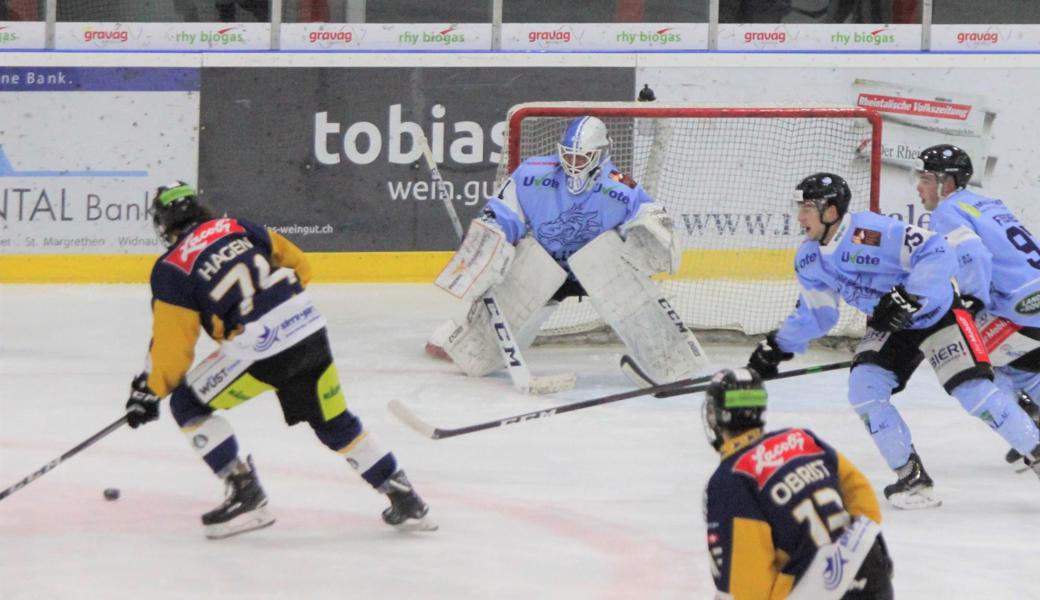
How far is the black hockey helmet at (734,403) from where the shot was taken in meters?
3.04

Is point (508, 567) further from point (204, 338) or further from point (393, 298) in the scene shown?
point (393, 298)

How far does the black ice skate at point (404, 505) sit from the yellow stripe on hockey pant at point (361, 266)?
379cm

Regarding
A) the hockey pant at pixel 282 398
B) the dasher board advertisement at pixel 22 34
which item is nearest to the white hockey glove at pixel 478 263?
the hockey pant at pixel 282 398

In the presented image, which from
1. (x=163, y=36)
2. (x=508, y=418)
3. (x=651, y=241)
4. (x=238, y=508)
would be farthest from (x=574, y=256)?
(x=163, y=36)

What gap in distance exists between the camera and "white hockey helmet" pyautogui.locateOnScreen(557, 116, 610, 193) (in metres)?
6.79

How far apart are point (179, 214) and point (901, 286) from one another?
209 cm

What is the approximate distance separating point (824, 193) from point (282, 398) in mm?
1697

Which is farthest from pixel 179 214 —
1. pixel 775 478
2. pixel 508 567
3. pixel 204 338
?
pixel 204 338

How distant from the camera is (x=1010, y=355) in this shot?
18.0 feet

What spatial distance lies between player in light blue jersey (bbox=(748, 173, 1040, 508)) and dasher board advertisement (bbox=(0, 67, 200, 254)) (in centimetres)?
454

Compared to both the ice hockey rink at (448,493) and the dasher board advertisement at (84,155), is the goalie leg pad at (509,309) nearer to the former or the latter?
the ice hockey rink at (448,493)

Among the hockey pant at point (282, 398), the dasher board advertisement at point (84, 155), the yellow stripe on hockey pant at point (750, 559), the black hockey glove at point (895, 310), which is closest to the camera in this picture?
the yellow stripe on hockey pant at point (750, 559)


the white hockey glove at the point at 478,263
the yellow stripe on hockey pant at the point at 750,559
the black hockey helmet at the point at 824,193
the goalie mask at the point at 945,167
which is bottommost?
the yellow stripe on hockey pant at the point at 750,559

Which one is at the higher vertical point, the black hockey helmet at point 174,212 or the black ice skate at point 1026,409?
the black hockey helmet at point 174,212
